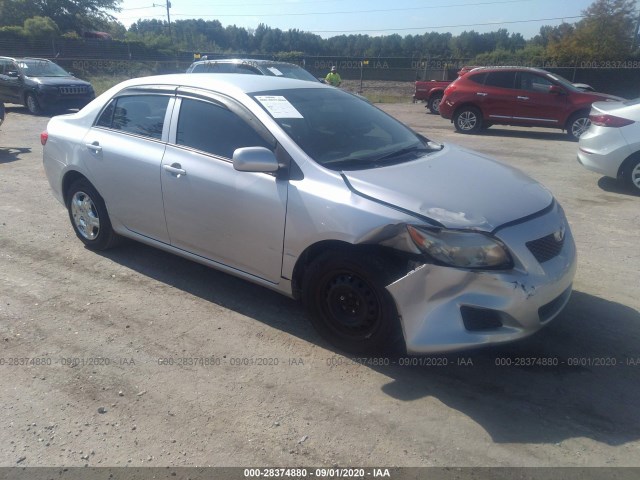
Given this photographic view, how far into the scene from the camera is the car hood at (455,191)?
324 centimetres

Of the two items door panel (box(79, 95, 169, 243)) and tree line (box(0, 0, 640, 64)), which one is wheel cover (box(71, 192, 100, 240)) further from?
tree line (box(0, 0, 640, 64))

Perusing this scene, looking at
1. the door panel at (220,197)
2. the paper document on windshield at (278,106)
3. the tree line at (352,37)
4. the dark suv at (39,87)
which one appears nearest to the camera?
the door panel at (220,197)

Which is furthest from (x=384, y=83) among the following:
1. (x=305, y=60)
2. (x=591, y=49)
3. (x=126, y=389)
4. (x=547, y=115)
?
(x=126, y=389)

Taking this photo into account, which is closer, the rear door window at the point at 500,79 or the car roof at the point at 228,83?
the car roof at the point at 228,83

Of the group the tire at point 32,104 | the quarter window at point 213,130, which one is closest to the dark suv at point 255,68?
the tire at point 32,104

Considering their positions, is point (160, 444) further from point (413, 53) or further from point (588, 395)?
point (413, 53)

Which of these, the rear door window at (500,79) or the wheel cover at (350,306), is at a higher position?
the rear door window at (500,79)

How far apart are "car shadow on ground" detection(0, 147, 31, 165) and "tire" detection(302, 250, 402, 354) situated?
330 inches

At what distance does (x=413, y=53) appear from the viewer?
60.3m

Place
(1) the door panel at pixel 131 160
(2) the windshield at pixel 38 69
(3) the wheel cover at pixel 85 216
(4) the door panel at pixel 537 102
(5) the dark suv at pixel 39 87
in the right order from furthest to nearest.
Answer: (2) the windshield at pixel 38 69, (5) the dark suv at pixel 39 87, (4) the door panel at pixel 537 102, (3) the wheel cover at pixel 85 216, (1) the door panel at pixel 131 160

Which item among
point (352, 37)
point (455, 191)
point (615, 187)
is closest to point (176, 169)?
point (455, 191)

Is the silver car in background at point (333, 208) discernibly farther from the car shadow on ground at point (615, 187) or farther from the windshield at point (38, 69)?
the windshield at point (38, 69)

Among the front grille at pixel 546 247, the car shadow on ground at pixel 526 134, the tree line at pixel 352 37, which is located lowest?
the car shadow on ground at pixel 526 134

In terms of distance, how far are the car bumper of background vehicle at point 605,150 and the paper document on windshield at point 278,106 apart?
569cm
